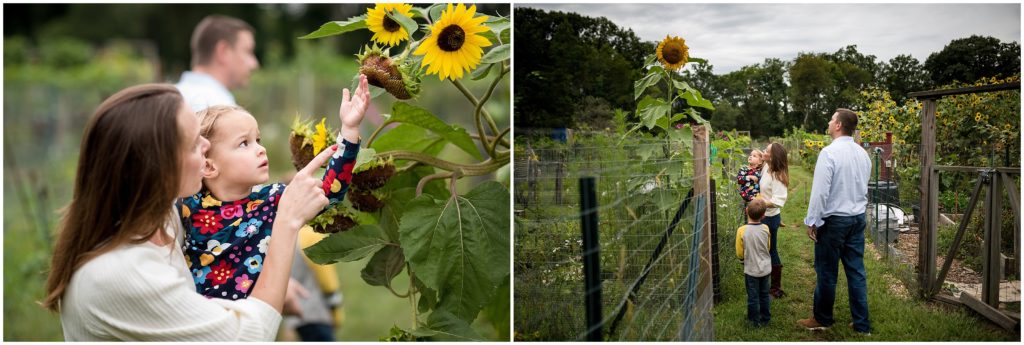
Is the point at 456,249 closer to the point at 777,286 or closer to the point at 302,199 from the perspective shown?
the point at 302,199

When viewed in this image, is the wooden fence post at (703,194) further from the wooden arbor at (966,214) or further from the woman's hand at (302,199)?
the woman's hand at (302,199)

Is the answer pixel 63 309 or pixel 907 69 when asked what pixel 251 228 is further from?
pixel 907 69

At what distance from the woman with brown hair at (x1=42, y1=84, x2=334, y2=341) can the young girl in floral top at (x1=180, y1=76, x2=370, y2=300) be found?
0.39 ft

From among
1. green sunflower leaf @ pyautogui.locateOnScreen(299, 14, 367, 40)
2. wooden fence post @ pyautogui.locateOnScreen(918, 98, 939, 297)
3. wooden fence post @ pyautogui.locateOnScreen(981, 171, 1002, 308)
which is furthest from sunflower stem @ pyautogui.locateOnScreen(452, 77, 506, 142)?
wooden fence post @ pyautogui.locateOnScreen(981, 171, 1002, 308)

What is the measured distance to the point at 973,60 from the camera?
1.97 metres

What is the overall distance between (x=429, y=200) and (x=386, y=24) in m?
0.40

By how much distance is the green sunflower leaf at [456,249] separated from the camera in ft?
5.55

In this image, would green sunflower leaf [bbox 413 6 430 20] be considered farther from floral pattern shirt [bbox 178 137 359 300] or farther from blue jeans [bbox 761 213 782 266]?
blue jeans [bbox 761 213 782 266]

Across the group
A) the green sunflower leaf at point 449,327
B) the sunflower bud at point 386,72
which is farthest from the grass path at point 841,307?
the sunflower bud at point 386,72

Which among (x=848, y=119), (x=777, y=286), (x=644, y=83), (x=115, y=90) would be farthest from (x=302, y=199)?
(x=115, y=90)

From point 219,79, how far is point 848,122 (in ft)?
10.1

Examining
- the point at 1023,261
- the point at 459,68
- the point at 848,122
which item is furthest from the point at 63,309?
the point at 1023,261

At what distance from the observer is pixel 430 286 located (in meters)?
1.67

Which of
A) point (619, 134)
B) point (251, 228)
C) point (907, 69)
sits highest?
point (907, 69)
